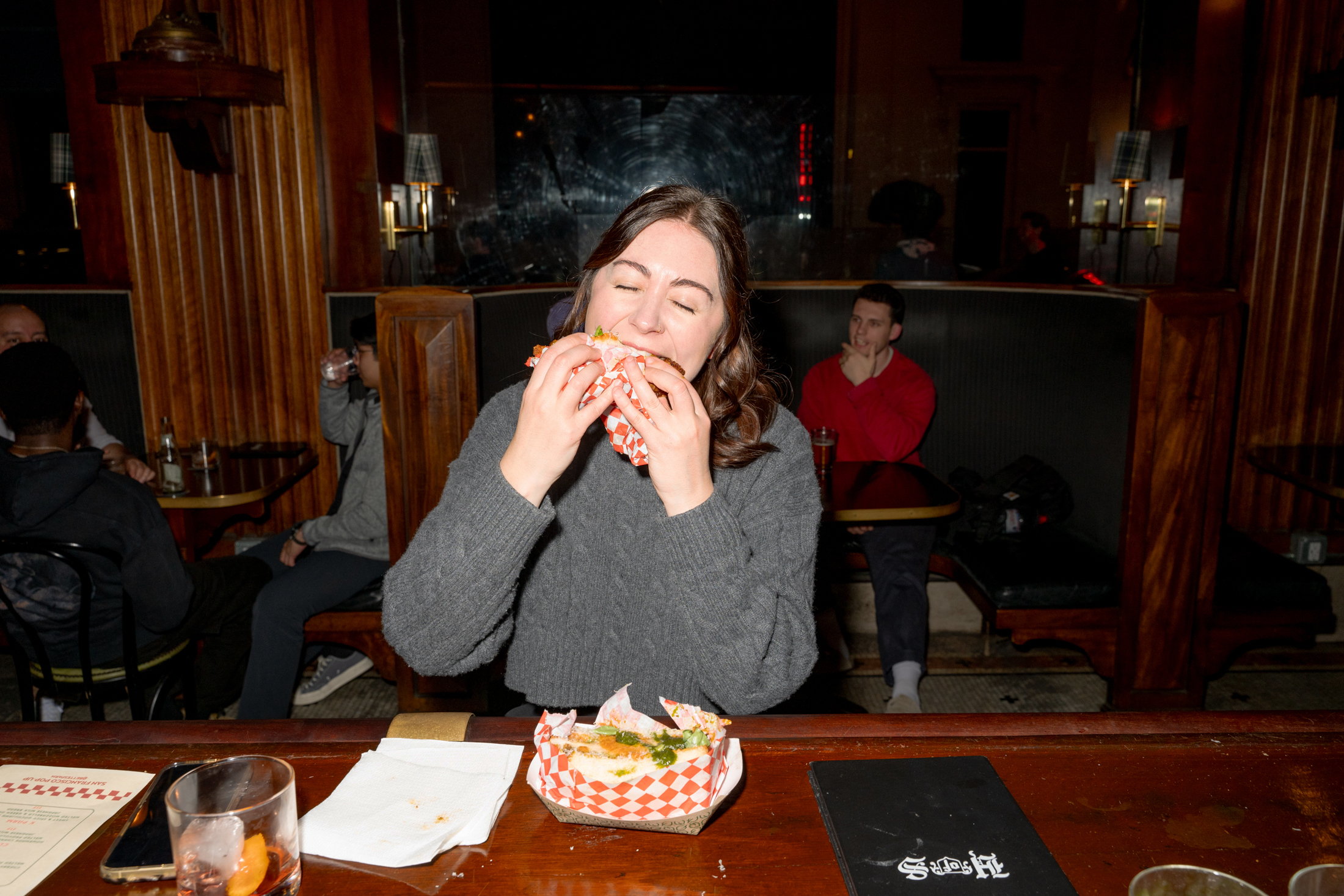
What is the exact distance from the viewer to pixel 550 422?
3.88ft

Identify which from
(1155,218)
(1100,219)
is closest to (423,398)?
(1155,218)

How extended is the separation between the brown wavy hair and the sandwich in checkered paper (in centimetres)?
14

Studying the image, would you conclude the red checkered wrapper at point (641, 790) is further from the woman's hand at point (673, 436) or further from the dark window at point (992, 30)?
the dark window at point (992, 30)

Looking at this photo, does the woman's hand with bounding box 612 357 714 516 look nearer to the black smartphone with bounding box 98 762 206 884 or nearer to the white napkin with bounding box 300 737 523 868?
the white napkin with bounding box 300 737 523 868

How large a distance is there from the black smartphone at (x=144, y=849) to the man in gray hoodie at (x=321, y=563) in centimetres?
206

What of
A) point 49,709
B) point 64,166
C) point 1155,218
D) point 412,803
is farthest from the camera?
point 1155,218

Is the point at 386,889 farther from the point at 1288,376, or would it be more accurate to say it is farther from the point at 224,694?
the point at 1288,376

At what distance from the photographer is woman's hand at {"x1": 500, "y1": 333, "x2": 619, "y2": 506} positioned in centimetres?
119

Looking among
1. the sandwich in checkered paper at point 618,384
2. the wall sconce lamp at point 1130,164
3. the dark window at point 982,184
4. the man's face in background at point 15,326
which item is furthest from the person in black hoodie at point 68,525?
the dark window at point 982,184

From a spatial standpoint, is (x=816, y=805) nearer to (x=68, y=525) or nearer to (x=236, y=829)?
(x=236, y=829)

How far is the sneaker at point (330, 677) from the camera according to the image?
3.44 meters

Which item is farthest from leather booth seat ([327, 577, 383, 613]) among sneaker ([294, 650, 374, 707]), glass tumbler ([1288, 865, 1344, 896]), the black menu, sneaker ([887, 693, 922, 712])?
glass tumbler ([1288, 865, 1344, 896])

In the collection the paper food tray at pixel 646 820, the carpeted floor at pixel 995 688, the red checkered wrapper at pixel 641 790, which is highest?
the red checkered wrapper at pixel 641 790

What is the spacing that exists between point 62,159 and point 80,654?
3520 millimetres
